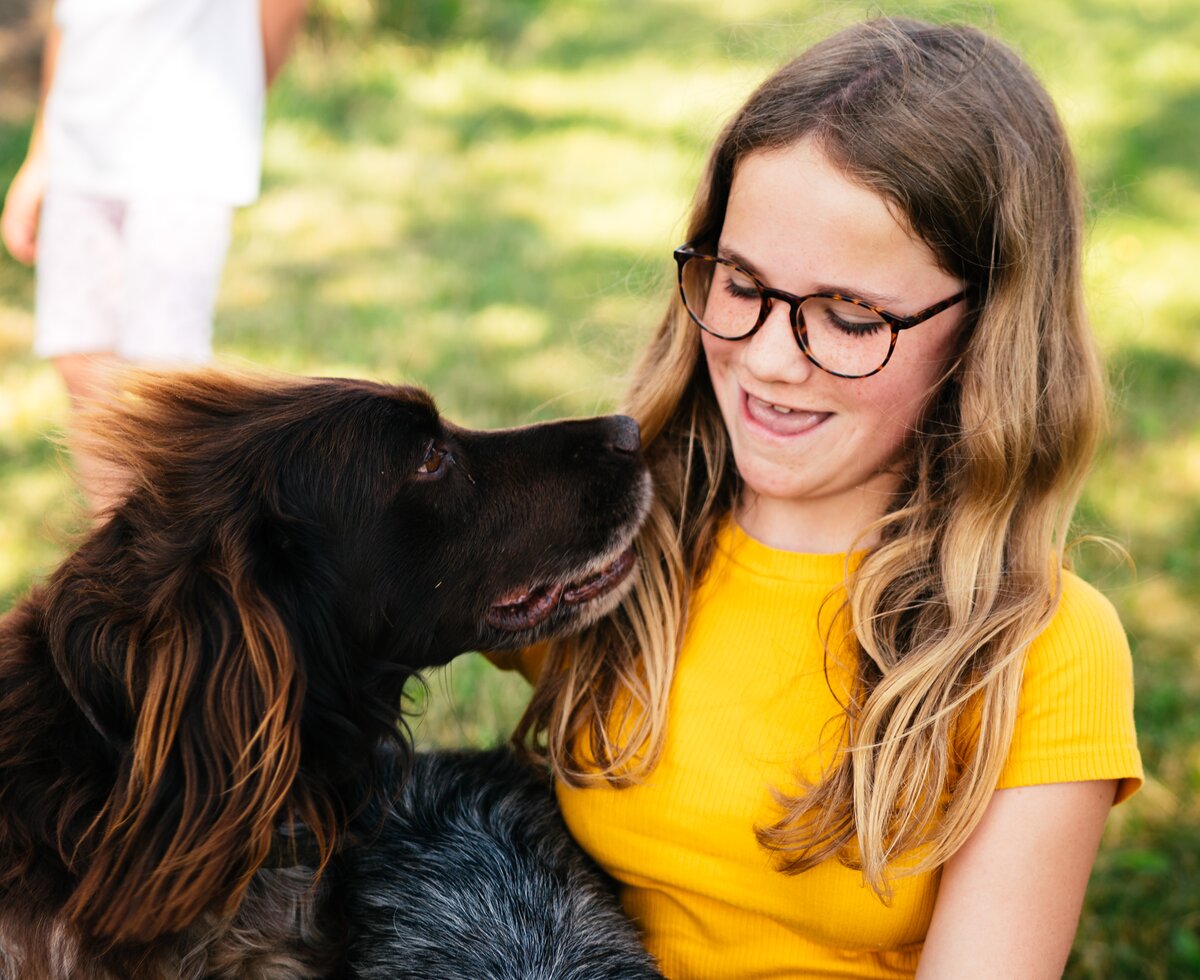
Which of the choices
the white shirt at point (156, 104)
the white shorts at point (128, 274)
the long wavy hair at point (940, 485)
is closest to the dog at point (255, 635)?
the long wavy hair at point (940, 485)

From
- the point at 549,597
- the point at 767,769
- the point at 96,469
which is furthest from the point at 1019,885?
the point at 96,469

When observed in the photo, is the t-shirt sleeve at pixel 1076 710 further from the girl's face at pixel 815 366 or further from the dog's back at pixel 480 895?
the dog's back at pixel 480 895

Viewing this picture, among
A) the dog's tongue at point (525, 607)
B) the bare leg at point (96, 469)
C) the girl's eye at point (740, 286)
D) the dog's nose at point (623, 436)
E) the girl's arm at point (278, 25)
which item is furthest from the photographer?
the girl's arm at point (278, 25)

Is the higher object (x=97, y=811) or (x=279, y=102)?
(x=279, y=102)

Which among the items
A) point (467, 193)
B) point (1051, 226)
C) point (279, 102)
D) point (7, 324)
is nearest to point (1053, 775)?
point (1051, 226)

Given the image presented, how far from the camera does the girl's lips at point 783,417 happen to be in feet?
8.26

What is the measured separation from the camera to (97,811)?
2115 millimetres

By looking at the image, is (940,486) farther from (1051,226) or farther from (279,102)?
(279,102)

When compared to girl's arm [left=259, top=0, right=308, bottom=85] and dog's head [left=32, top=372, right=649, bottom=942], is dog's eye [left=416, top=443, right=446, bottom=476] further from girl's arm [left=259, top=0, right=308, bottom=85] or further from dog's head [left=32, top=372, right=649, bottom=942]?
girl's arm [left=259, top=0, right=308, bottom=85]

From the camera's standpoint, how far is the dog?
2.09m

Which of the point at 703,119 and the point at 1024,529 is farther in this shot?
the point at 703,119

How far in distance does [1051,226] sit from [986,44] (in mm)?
383

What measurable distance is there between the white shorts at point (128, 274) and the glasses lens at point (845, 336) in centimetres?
228

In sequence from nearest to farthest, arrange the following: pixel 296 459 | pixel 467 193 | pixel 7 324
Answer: pixel 296 459
pixel 7 324
pixel 467 193
